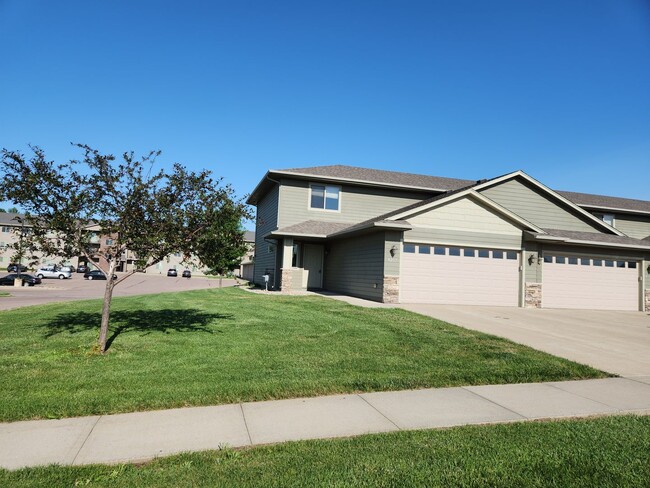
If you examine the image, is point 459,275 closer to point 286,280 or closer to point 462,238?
point 462,238

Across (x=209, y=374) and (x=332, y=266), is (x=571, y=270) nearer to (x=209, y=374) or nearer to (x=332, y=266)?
(x=332, y=266)

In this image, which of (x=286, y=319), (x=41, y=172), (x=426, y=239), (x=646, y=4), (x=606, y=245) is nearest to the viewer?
(x=41, y=172)

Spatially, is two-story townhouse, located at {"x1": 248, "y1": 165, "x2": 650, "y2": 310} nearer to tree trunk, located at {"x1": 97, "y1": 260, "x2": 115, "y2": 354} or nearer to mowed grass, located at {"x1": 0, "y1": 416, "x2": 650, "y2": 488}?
tree trunk, located at {"x1": 97, "y1": 260, "x2": 115, "y2": 354}

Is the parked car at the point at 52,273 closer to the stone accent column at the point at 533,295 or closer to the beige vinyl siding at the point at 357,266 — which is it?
the beige vinyl siding at the point at 357,266

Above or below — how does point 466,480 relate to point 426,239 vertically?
below

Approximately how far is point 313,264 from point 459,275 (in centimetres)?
845

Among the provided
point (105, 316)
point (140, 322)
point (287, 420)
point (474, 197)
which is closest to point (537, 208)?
point (474, 197)

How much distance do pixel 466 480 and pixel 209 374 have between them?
3924mm

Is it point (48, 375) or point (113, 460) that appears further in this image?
point (48, 375)

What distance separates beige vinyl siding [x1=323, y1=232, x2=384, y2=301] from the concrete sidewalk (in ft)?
35.8

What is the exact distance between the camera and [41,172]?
7277mm

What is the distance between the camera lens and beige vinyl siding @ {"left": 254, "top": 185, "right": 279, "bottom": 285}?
23153 millimetres

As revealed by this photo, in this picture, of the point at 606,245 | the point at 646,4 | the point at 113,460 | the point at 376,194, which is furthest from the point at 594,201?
the point at 113,460

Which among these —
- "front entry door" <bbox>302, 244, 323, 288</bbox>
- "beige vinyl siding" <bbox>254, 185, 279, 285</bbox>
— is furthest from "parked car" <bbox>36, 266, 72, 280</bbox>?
"front entry door" <bbox>302, 244, 323, 288</bbox>
